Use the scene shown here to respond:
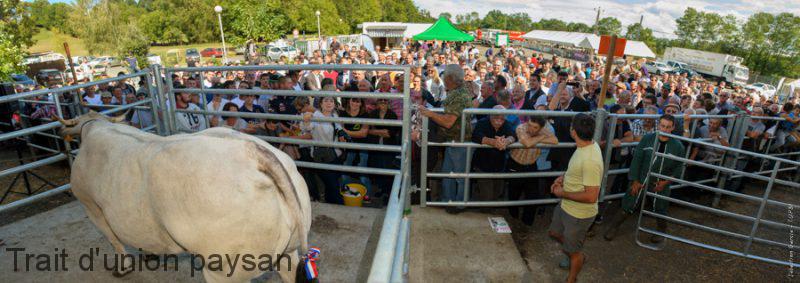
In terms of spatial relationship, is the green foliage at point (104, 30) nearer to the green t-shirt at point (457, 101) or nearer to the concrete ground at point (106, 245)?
the concrete ground at point (106, 245)

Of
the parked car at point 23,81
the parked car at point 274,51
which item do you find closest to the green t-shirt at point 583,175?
the parked car at point 23,81

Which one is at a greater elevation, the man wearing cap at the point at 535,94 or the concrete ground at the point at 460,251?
the man wearing cap at the point at 535,94

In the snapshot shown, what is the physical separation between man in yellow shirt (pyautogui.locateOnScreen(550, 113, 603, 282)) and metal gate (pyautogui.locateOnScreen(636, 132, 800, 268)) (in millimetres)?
1410

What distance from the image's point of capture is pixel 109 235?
318 cm

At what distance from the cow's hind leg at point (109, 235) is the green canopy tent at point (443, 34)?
1518cm

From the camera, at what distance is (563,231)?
3.80m

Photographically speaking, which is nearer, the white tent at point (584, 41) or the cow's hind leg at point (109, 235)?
the cow's hind leg at point (109, 235)

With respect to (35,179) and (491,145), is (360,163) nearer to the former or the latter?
(491,145)

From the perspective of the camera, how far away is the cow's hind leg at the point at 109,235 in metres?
3.11

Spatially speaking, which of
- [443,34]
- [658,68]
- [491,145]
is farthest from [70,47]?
[658,68]

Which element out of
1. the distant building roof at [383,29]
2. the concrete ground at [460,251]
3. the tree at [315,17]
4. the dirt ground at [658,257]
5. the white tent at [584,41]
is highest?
the tree at [315,17]

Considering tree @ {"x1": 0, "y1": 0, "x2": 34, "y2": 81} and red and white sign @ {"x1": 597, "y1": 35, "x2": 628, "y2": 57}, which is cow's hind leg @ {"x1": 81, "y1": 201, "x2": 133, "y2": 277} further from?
tree @ {"x1": 0, "y1": 0, "x2": 34, "y2": 81}

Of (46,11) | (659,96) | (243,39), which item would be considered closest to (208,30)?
(243,39)

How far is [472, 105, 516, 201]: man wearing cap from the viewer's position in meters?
4.37
